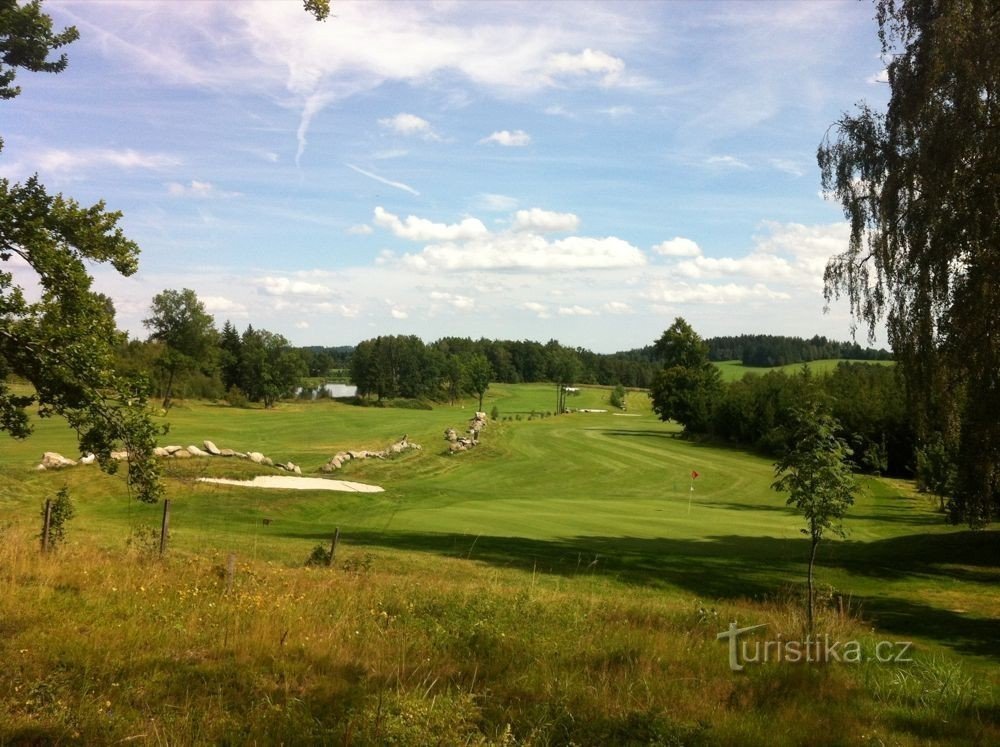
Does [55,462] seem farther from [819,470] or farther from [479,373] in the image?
[479,373]

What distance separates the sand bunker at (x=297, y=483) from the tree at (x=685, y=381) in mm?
48793

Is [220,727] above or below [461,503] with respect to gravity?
above

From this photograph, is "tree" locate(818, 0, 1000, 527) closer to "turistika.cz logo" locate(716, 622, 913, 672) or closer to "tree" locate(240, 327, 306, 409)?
"turistika.cz logo" locate(716, 622, 913, 672)

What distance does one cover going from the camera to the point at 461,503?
3108 cm

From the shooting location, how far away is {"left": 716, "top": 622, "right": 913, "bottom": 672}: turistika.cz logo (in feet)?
25.4

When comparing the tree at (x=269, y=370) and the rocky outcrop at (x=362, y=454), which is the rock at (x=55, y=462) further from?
the tree at (x=269, y=370)

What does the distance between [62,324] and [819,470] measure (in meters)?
10.9

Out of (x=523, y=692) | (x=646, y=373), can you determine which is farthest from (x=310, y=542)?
(x=646, y=373)

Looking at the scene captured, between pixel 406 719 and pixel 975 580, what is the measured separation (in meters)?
19.5

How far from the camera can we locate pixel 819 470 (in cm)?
1152

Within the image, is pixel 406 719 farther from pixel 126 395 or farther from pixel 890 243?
pixel 890 243

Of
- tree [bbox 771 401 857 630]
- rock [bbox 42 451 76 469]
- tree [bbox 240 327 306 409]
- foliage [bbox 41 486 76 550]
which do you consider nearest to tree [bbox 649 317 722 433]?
tree [bbox 240 327 306 409]

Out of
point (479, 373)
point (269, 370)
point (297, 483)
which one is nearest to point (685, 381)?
point (479, 373)

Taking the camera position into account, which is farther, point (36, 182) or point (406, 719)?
point (36, 182)
